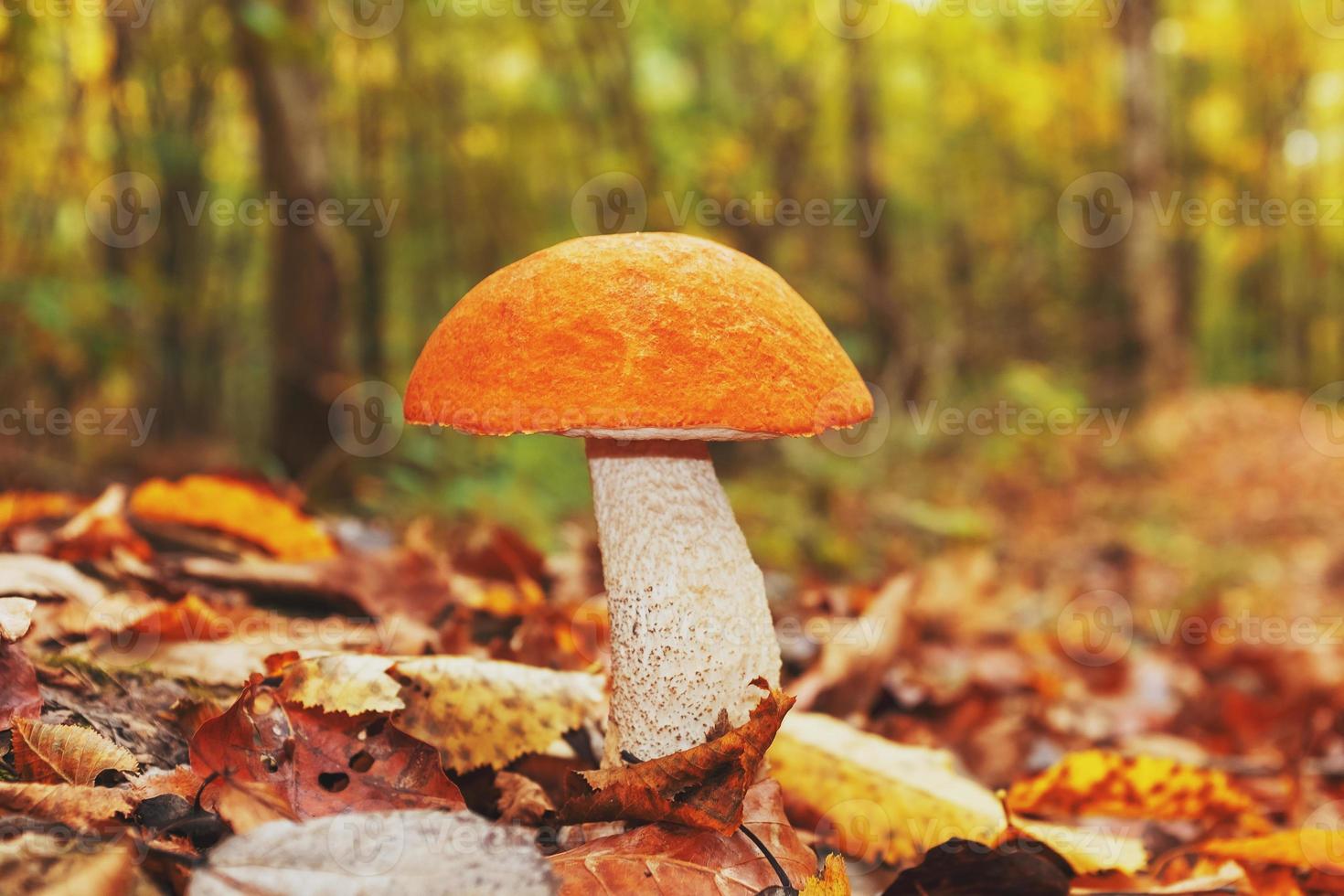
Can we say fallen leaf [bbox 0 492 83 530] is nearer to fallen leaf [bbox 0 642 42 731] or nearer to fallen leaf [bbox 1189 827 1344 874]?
fallen leaf [bbox 0 642 42 731]

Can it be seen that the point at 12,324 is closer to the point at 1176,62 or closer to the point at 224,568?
the point at 224,568

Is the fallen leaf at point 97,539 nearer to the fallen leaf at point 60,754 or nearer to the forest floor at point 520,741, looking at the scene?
the forest floor at point 520,741

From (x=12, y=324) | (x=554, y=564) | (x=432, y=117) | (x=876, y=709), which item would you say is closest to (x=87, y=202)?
(x=432, y=117)

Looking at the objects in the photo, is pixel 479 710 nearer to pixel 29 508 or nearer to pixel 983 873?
pixel 983 873

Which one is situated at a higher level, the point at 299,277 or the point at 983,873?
the point at 299,277

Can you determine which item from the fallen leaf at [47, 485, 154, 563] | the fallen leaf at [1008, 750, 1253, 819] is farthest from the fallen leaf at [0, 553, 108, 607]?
the fallen leaf at [1008, 750, 1253, 819]

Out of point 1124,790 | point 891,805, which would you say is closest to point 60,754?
point 891,805
